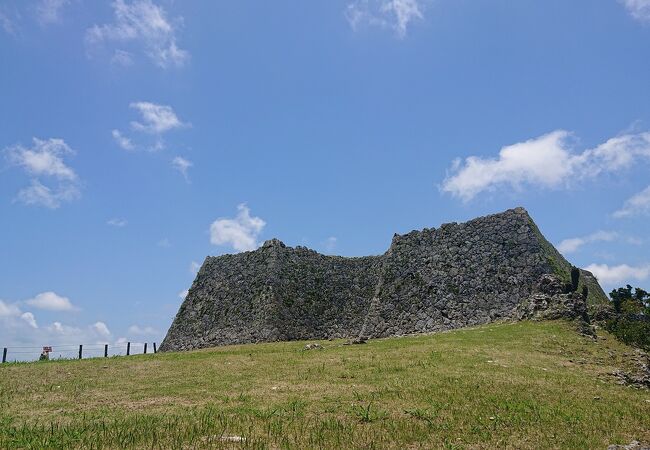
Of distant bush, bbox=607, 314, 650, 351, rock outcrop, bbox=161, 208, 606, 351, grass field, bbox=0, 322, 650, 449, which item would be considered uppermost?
rock outcrop, bbox=161, 208, 606, 351

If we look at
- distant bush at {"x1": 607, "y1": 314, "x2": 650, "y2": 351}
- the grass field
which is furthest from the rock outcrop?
the grass field

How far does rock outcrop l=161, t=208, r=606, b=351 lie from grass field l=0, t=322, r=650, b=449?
11193 mm

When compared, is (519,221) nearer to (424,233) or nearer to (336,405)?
(424,233)

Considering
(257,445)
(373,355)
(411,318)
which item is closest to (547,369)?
(373,355)

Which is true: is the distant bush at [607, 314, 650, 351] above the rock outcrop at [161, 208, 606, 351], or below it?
below

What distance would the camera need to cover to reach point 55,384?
17688 millimetres

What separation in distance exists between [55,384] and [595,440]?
17056 mm

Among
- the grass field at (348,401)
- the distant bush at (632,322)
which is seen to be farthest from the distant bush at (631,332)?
the grass field at (348,401)

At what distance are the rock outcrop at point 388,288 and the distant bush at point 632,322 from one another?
220 cm

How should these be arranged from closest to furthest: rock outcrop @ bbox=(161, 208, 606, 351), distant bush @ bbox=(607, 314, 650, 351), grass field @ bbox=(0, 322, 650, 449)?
grass field @ bbox=(0, 322, 650, 449) < distant bush @ bbox=(607, 314, 650, 351) < rock outcrop @ bbox=(161, 208, 606, 351)

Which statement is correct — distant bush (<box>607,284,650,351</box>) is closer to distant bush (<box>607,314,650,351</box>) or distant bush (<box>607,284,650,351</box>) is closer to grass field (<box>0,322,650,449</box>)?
distant bush (<box>607,314,650,351</box>)

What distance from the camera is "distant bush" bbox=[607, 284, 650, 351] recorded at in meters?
24.1

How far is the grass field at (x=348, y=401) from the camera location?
932 cm

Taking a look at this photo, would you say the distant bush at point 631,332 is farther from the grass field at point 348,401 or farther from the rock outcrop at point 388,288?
the grass field at point 348,401
